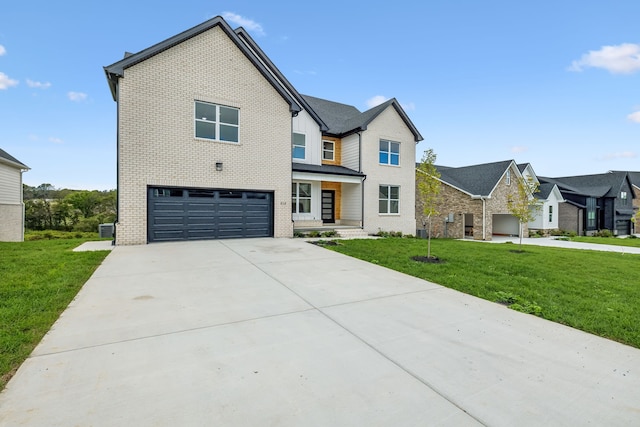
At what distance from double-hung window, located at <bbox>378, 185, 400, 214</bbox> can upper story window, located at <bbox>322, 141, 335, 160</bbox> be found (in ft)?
12.6

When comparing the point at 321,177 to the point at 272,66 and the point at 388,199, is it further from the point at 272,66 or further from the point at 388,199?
the point at 272,66

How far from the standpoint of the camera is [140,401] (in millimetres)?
2338

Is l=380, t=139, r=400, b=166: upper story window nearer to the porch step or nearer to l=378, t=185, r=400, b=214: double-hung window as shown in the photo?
l=378, t=185, r=400, b=214: double-hung window

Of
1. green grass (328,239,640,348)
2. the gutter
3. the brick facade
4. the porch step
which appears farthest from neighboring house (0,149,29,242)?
the gutter

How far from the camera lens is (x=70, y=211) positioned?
93.7 ft

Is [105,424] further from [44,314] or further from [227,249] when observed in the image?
[227,249]

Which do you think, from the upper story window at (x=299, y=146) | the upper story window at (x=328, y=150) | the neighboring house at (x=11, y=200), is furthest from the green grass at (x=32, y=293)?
the upper story window at (x=328, y=150)

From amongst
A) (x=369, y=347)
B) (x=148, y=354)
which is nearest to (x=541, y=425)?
(x=369, y=347)

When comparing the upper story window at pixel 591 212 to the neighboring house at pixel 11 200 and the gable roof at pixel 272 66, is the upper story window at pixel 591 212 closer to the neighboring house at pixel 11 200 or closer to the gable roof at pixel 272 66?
the gable roof at pixel 272 66

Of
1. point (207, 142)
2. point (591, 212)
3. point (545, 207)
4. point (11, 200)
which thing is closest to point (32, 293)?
point (207, 142)

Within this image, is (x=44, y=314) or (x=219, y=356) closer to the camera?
(x=219, y=356)

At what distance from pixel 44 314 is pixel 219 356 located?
3006 mm

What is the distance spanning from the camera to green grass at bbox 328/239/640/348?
4.40m

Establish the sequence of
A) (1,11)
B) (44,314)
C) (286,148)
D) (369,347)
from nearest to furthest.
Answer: (369,347) < (44,314) < (1,11) < (286,148)
